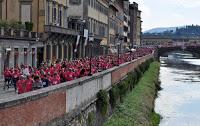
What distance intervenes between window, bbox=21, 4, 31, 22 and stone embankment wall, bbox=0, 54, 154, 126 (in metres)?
25.6

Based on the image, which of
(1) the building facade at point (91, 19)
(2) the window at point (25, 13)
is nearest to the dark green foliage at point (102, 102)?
(2) the window at point (25, 13)

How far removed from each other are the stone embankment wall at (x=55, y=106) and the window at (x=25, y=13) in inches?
1009

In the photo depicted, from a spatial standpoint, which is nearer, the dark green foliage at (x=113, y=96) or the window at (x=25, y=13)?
the dark green foliage at (x=113, y=96)

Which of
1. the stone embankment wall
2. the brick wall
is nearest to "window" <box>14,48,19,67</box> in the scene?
the stone embankment wall

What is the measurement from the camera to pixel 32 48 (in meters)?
47.0

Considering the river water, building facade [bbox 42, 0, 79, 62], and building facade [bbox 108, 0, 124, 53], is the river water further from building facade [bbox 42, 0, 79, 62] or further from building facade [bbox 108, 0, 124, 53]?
building facade [bbox 108, 0, 124, 53]

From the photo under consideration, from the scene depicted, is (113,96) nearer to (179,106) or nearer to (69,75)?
(69,75)

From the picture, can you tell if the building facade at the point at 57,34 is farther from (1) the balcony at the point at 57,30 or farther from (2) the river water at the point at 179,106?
(2) the river water at the point at 179,106

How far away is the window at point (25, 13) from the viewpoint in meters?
51.6

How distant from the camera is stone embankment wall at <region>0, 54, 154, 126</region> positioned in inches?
527

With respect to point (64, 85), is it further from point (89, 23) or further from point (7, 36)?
point (89, 23)

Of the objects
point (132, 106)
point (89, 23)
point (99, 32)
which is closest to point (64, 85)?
point (132, 106)

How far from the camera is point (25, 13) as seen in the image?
51.9m

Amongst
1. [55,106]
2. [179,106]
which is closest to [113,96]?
[55,106]
